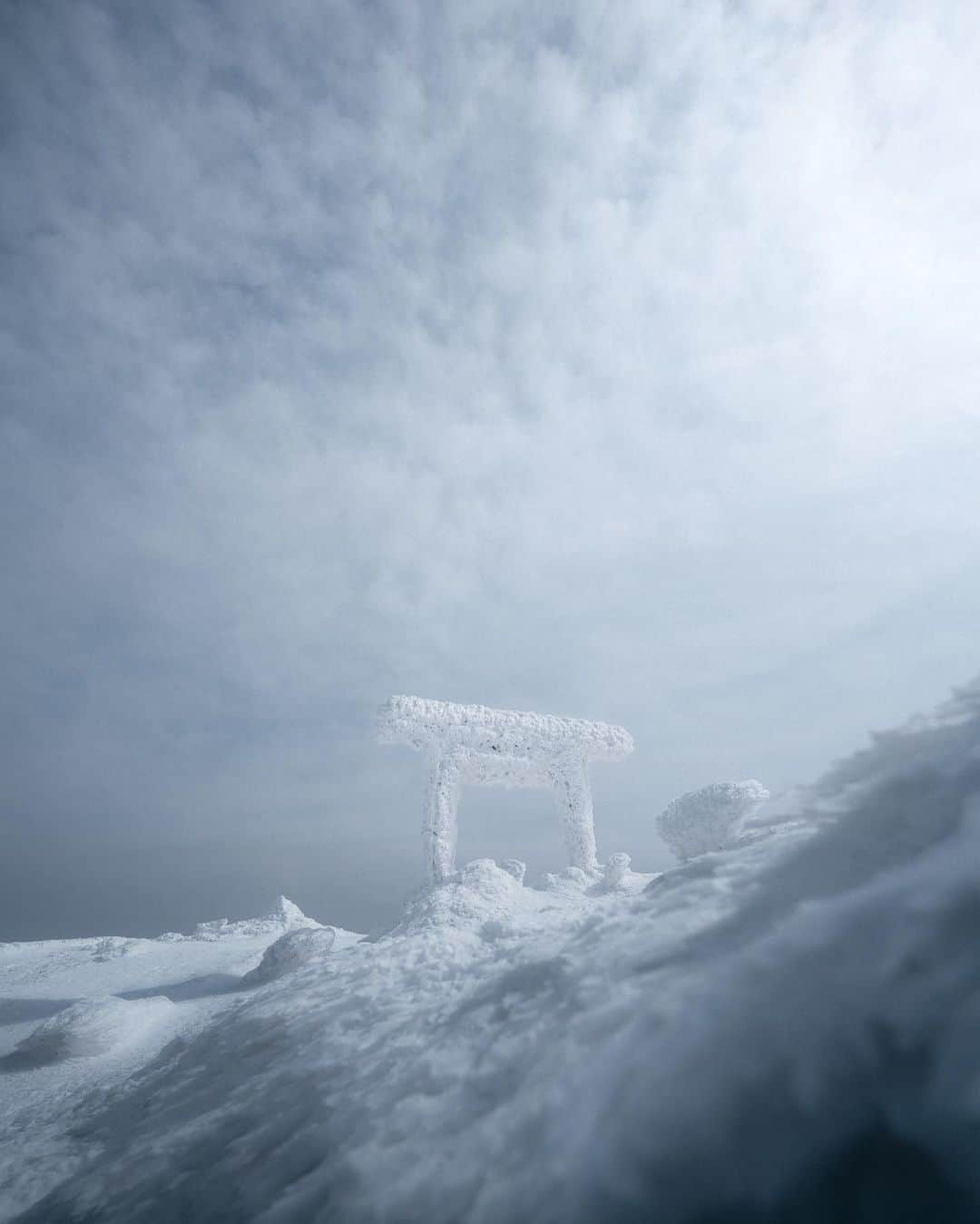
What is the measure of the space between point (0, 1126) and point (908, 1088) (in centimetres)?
712

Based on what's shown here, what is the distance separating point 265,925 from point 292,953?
27.0 ft

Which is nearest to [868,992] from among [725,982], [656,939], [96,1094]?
[725,982]

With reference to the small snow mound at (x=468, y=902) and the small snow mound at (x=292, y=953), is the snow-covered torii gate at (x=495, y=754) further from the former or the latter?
the small snow mound at (x=292, y=953)

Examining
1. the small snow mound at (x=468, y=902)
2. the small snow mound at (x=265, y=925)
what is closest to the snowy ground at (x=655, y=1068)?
the small snow mound at (x=468, y=902)

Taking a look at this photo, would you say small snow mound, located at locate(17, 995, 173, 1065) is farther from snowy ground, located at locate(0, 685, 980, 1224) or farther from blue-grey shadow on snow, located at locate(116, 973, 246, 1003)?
snowy ground, located at locate(0, 685, 980, 1224)

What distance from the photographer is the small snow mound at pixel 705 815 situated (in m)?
12.5

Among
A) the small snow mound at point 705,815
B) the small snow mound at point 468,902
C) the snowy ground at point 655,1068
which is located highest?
the small snow mound at point 705,815

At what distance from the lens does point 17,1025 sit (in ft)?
26.3

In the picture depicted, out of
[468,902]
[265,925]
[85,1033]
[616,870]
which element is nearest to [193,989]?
[85,1033]

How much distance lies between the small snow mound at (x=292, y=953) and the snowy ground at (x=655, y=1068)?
3.73 m

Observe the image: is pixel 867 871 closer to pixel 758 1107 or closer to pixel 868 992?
pixel 868 992

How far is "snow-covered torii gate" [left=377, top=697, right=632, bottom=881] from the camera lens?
12922 mm

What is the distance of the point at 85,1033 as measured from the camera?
259 inches

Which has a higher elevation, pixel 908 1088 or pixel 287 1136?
pixel 908 1088
